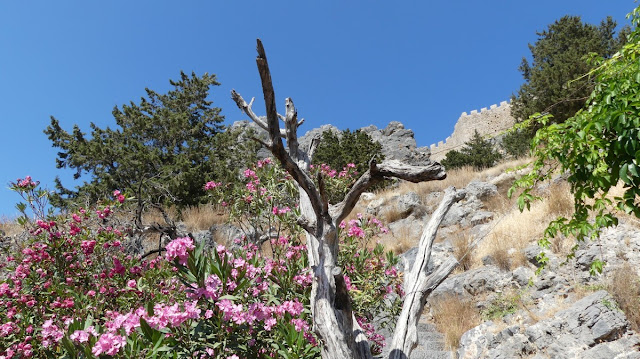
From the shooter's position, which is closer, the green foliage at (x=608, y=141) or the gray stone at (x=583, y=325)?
the green foliage at (x=608, y=141)

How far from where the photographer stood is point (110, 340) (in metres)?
1.93

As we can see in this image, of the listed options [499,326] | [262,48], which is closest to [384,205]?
A: [499,326]

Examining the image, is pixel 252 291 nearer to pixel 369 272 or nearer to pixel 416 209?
pixel 369 272

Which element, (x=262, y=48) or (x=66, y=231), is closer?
(x=262, y=48)

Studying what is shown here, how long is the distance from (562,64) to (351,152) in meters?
9.71

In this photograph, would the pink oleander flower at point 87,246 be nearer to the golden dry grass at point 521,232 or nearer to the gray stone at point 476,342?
the gray stone at point 476,342

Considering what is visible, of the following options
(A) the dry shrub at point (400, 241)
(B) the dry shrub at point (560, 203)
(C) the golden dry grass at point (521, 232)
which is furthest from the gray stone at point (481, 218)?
(B) the dry shrub at point (560, 203)

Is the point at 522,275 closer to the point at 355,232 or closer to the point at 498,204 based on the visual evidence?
the point at 355,232

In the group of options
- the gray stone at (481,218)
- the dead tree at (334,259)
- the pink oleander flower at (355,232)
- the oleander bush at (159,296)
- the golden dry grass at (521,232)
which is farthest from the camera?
the gray stone at (481,218)

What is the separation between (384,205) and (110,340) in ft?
33.1

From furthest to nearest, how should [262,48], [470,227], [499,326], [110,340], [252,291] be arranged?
[470,227] → [499,326] → [252,291] → [262,48] → [110,340]

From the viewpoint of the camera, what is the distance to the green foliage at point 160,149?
12672mm

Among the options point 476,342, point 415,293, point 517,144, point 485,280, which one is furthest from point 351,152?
point 415,293

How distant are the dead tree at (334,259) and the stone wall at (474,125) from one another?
2989cm
